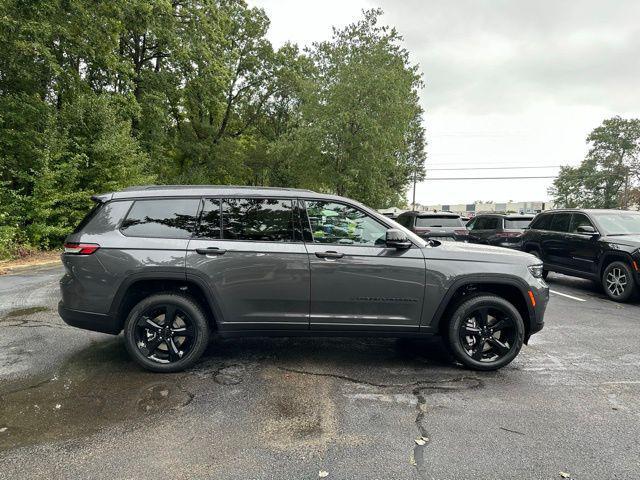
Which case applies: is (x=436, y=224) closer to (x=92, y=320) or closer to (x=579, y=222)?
(x=579, y=222)

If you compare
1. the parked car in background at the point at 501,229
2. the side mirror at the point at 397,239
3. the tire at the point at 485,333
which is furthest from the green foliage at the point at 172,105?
the tire at the point at 485,333

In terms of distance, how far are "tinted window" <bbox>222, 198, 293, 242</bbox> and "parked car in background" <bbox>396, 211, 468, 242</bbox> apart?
7570mm

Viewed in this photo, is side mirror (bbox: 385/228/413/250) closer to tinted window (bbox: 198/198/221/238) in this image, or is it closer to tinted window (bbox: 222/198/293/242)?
tinted window (bbox: 222/198/293/242)

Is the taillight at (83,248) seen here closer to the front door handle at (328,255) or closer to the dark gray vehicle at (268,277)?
the dark gray vehicle at (268,277)

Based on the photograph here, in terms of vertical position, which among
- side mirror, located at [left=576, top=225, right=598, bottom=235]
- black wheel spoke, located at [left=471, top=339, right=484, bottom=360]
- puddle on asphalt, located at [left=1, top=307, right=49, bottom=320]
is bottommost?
puddle on asphalt, located at [left=1, top=307, right=49, bottom=320]

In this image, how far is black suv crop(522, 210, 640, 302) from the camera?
7.44 meters

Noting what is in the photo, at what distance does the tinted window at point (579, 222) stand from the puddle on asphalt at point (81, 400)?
858 cm

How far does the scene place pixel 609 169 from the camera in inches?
2062

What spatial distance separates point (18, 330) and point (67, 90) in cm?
1265

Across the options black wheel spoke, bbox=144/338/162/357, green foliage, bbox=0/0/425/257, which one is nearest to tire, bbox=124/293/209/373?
black wheel spoke, bbox=144/338/162/357

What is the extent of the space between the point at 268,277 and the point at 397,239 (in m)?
1.30

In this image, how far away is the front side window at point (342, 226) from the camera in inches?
158

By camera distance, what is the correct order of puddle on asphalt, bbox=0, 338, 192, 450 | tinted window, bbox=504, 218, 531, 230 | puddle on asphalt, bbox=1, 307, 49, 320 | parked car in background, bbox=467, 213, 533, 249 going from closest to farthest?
puddle on asphalt, bbox=0, 338, 192, 450 < puddle on asphalt, bbox=1, 307, 49, 320 < parked car in background, bbox=467, 213, 533, 249 < tinted window, bbox=504, 218, 531, 230

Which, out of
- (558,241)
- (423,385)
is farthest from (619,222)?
(423,385)
